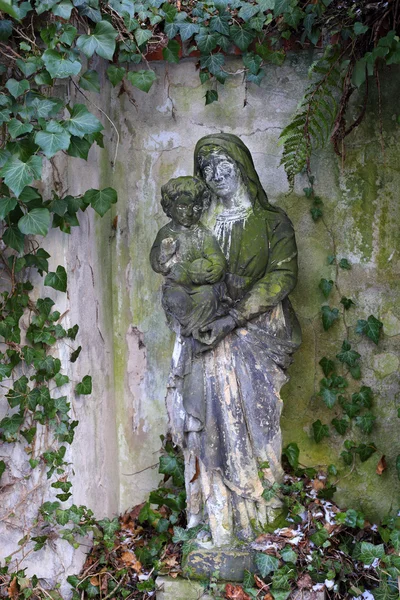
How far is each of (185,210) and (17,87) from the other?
0.99 metres

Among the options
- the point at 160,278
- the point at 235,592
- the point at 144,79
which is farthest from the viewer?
the point at 160,278

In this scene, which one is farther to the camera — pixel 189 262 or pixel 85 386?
pixel 85 386

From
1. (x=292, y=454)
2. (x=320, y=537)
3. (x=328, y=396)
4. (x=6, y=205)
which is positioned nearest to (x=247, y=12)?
(x=6, y=205)

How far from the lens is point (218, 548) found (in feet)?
13.9

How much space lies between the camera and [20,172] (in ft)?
13.6

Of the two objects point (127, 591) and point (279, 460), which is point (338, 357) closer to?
point (279, 460)

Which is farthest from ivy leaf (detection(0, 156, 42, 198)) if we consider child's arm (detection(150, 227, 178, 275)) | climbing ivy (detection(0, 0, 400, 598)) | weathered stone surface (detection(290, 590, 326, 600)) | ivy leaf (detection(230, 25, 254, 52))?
weathered stone surface (detection(290, 590, 326, 600))

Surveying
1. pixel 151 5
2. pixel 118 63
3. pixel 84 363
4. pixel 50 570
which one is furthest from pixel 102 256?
pixel 50 570

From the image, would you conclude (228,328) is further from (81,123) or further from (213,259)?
(81,123)

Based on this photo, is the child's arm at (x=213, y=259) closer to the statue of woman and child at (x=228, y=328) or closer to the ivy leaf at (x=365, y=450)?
the statue of woman and child at (x=228, y=328)

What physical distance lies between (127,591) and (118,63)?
2.75m

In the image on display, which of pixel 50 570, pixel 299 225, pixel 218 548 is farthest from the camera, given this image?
pixel 299 225

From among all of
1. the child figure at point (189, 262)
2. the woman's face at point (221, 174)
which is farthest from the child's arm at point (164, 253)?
the woman's face at point (221, 174)

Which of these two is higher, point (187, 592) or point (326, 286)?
point (326, 286)
